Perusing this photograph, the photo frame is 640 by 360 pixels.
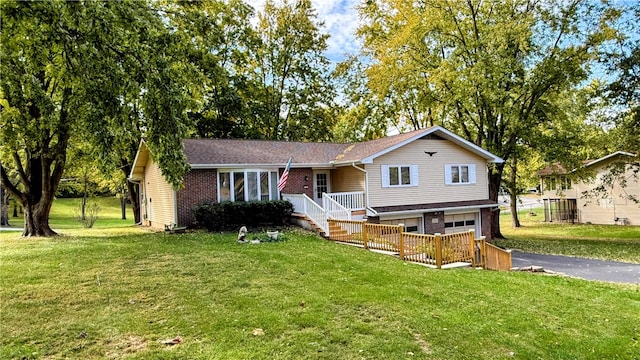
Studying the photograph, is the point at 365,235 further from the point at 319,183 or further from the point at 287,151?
the point at 287,151

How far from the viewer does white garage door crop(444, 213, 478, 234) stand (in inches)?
833

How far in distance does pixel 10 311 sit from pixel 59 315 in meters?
0.80

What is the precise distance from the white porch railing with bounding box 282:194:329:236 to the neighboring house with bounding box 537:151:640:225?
21.4m

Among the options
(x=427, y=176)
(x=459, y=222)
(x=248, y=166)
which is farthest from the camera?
(x=459, y=222)

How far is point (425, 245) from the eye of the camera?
37.8 feet

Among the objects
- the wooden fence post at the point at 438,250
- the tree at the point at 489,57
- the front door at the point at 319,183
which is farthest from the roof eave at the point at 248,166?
the wooden fence post at the point at 438,250

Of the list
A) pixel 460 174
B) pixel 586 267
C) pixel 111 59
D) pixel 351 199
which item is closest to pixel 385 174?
pixel 351 199

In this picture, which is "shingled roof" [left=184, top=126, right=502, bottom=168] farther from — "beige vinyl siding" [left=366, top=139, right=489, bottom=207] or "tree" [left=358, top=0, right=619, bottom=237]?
"tree" [left=358, top=0, right=619, bottom=237]

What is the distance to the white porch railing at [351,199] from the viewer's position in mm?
18109

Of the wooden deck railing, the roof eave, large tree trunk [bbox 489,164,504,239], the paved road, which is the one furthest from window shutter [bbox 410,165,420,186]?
large tree trunk [bbox 489,164,504,239]

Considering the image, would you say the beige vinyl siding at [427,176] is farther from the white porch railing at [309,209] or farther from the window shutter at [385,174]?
the white porch railing at [309,209]

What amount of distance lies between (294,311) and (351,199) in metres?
12.4

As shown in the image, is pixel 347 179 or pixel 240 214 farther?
Answer: pixel 347 179

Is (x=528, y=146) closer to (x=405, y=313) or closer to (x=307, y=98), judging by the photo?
(x=307, y=98)
